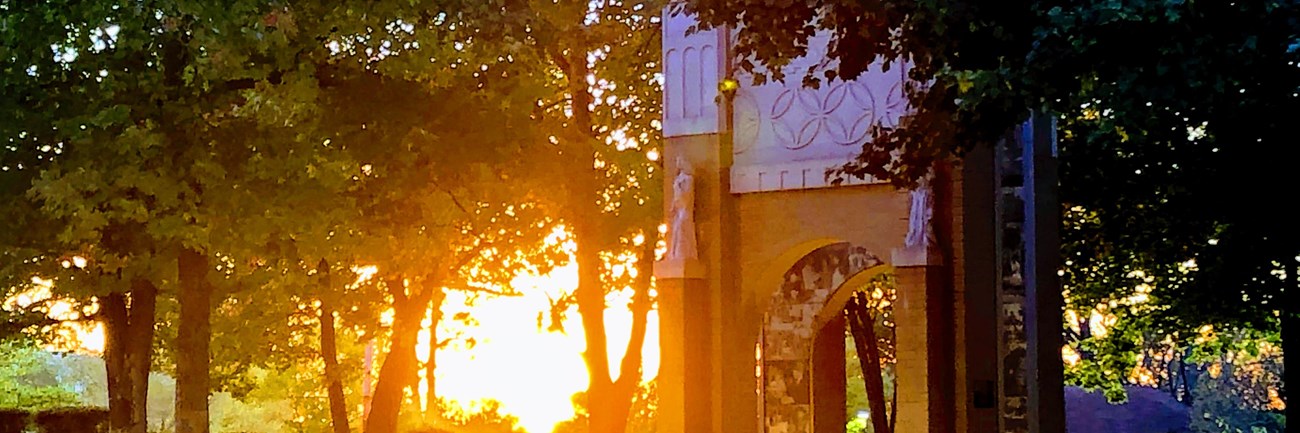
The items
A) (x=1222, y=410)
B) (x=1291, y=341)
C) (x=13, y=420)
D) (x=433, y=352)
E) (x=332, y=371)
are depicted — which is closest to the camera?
(x=1291, y=341)

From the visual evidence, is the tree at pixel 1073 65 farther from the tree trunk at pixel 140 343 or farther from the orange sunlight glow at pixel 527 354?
the orange sunlight glow at pixel 527 354

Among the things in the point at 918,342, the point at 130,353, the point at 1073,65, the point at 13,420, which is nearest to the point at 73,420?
the point at 13,420

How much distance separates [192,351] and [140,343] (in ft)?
7.13

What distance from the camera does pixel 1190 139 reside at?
690 inches

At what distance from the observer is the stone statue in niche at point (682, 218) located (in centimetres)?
1516

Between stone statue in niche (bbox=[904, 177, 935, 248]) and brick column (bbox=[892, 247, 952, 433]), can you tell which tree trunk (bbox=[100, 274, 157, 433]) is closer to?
brick column (bbox=[892, 247, 952, 433])

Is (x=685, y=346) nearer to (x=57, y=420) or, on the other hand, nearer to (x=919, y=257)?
(x=919, y=257)

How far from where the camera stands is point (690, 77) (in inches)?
618

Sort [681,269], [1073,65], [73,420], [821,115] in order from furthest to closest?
[73,420]
[681,269]
[821,115]
[1073,65]

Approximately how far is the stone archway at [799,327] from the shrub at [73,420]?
11.6 meters

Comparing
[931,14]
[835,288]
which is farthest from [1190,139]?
[931,14]

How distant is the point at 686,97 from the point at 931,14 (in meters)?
7.04

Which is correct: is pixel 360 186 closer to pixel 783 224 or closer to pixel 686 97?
pixel 686 97

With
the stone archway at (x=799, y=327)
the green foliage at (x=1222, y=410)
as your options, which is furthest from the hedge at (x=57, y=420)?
the green foliage at (x=1222, y=410)
